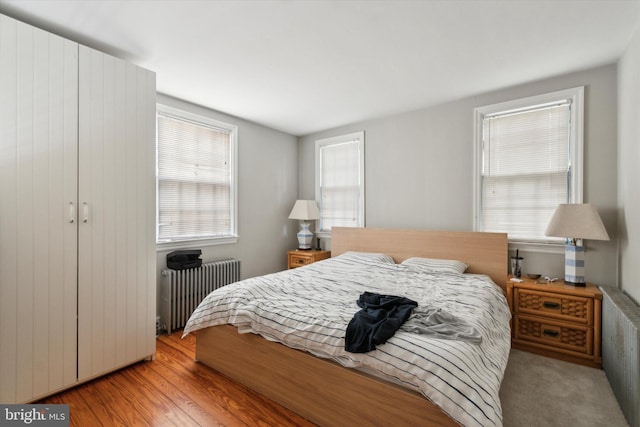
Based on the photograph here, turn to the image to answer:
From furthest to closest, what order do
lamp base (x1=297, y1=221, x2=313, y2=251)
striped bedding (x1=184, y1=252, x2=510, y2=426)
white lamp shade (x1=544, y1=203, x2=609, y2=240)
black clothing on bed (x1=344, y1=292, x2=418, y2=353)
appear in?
lamp base (x1=297, y1=221, x2=313, y2=251) < white lamp shade (x1=544, y1=203, x2=609, y2=240) < black clothing on bed (x1=344, y1=292, x2=418, y2=353) < striped bedding (x1=184, y1=252, x2=510, y2=426)

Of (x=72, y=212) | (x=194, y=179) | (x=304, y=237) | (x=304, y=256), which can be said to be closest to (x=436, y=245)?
(x=304, y=256)

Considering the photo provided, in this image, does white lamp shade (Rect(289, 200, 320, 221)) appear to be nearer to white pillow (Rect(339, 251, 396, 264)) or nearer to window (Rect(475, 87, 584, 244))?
white pillow (Rect(339, 251, 396, 264))

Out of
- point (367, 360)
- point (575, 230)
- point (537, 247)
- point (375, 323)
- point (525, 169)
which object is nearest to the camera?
point (367, 360)

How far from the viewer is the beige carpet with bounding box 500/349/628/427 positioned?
1.78m

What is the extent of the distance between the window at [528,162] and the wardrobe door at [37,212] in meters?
3.69

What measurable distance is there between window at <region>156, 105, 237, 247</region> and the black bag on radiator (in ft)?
0.62

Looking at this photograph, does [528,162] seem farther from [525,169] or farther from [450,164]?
[450,164]

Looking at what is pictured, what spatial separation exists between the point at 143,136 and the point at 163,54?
27.0 inches

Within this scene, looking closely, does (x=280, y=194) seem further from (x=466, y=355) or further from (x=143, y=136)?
(x=466, y=355)

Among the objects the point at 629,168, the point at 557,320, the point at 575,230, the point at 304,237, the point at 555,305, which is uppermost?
the point at 629,168

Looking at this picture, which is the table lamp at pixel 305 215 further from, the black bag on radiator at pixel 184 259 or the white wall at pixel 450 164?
the black bag on radiator at pixel 184 259

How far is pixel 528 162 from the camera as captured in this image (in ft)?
9.76

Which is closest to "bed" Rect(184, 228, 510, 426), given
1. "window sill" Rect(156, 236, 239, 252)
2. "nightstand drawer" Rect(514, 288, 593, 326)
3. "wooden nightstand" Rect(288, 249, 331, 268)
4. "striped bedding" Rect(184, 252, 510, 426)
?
"striped bedding" Rect(184, 252, 510, 426)

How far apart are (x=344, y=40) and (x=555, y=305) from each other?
281 centimetres
